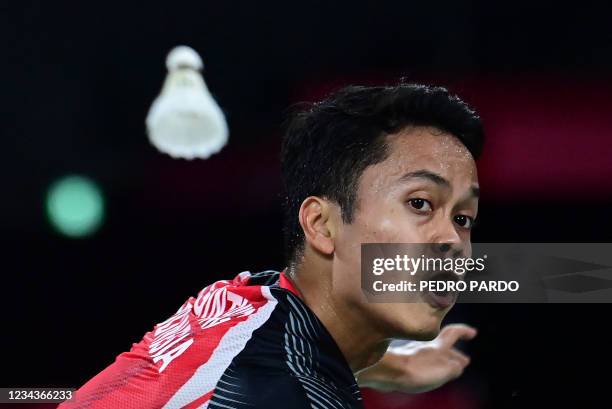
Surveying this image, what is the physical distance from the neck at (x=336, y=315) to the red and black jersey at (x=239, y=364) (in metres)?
0.04

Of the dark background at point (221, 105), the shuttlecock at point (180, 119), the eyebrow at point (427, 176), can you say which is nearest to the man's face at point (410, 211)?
the eyebrow at point (427, 176)

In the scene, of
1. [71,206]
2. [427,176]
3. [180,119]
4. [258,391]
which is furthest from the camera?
[180,119]

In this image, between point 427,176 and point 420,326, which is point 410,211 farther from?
point 420,326

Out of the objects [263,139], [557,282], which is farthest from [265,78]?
[557,282]

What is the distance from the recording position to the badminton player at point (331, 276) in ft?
4.89

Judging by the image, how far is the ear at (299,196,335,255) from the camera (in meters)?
1.70

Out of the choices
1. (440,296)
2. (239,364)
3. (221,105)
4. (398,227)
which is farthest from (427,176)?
(221,105)

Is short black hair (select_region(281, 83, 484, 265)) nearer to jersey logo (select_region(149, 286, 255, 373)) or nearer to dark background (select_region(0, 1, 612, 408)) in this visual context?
jersey logo (select_region(149, 286, 255, 373))

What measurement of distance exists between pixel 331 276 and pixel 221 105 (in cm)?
177

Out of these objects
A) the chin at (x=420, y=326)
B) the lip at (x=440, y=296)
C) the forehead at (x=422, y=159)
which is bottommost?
the chin at (x=420, y=326)

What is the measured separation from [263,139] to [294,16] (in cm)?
50

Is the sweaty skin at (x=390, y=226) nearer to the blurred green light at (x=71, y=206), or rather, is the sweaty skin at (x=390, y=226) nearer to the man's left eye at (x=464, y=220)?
the man's left eye at (x=464, y=220)

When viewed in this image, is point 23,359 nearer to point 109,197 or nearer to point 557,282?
point 109,197

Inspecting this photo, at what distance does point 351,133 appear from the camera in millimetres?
1712
